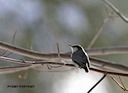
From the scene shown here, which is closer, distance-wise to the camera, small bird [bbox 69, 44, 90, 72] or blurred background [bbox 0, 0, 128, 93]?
small bird [bbox 69, 44, 90, 72]

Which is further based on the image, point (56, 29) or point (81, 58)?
point (56, 29)

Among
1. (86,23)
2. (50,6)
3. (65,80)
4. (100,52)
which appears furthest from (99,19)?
(100,52)

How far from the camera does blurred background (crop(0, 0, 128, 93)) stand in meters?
3.82

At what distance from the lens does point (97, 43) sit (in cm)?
422

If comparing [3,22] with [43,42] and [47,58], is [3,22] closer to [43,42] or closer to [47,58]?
[43,42]

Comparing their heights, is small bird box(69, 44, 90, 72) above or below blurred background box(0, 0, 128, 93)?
above

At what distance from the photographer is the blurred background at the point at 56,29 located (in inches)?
150

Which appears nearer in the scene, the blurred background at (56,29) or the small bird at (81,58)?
the small bird at (81,58)

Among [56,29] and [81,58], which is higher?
[81,58]

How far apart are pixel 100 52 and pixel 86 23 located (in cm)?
319

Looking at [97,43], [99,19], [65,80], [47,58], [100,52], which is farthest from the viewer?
[99,19]

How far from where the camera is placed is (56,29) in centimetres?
447

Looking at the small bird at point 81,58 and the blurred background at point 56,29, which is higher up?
the small bird at point 81,58

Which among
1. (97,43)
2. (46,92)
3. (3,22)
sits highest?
(3,22)
